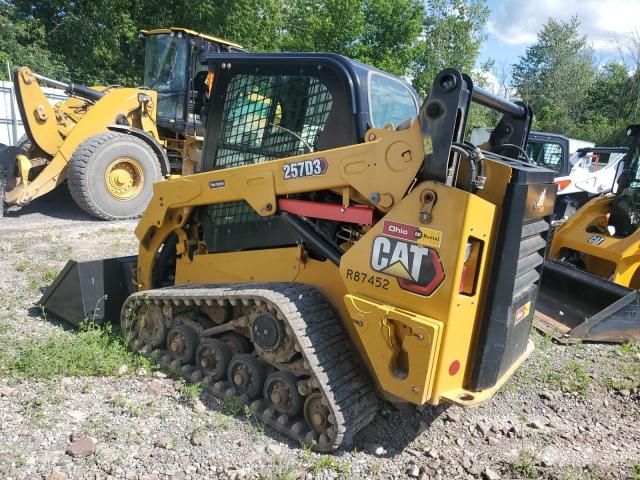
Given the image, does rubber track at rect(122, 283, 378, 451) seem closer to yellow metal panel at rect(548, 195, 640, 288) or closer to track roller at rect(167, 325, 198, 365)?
track roller at rect(167, 325, 198, 365)

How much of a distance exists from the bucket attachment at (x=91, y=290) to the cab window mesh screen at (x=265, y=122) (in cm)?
115

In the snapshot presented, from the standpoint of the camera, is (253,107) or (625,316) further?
(625,316)

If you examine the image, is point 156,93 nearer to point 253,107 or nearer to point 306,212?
point 253,107

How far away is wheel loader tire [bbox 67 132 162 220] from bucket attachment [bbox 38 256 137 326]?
12.1ft

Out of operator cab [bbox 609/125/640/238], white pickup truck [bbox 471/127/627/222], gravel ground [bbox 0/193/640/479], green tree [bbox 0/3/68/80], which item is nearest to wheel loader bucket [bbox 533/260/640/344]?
gravel ground [bbox 0/193/640/479]

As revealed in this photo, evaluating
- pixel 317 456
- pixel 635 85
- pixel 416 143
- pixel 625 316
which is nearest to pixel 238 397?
pixel 317 456

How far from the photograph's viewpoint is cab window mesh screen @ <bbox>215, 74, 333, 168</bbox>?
130 inches

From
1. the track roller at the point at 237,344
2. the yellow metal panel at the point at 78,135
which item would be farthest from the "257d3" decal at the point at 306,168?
the yellow metal panel at the point at 78,135

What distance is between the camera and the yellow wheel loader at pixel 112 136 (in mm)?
7750

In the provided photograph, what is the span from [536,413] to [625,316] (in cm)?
180

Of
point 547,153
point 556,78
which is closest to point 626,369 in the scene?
point 547,153

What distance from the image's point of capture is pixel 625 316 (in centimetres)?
473

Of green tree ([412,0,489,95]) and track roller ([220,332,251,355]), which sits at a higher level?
green tree ([412,0,489,95])

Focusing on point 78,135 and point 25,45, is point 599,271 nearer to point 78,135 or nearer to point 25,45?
point 78,135
